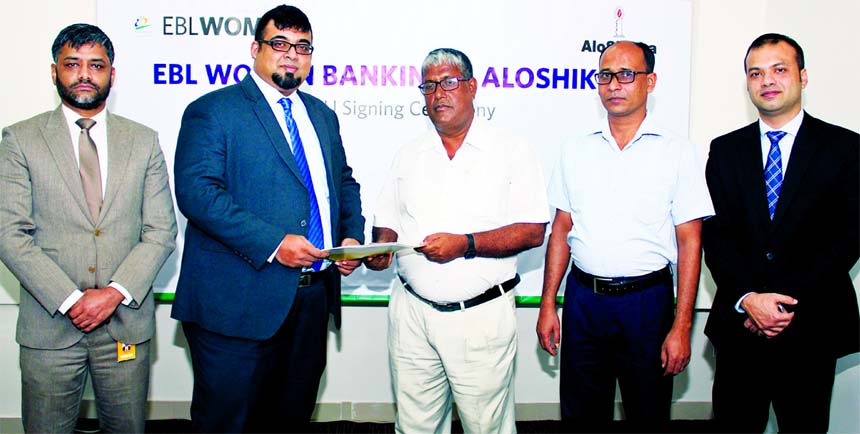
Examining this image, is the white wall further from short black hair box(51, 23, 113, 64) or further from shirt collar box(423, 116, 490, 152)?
shirt collar box(423, 116, 490, 152)

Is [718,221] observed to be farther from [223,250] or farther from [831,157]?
[223,250]

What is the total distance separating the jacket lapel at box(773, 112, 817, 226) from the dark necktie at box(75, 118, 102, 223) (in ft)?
8.10

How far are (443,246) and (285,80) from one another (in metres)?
0.84

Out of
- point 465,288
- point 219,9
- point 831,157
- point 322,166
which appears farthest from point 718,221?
point 219,9

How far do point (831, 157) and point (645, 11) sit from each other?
56.1 inches

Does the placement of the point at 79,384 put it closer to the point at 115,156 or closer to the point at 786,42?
the point at 115,156

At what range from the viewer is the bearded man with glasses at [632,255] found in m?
2.67

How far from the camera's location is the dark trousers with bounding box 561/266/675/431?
2.66m

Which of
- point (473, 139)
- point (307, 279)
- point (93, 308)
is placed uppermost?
point (473, 139)

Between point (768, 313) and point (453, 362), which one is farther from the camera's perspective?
point (453, 362)

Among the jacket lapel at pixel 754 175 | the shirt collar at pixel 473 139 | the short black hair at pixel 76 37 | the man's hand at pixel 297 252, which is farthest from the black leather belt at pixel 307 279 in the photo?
the jacket lapel at pixel 754 175

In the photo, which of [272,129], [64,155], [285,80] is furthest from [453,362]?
[64,155]

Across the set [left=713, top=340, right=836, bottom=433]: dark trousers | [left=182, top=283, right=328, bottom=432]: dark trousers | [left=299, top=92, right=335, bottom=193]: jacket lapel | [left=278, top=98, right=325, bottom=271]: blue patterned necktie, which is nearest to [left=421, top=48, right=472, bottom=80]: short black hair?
[left=299, top=92, right=335, bottom=193]: jacket lapel

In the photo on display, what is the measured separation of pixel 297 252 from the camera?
91.5 inches
